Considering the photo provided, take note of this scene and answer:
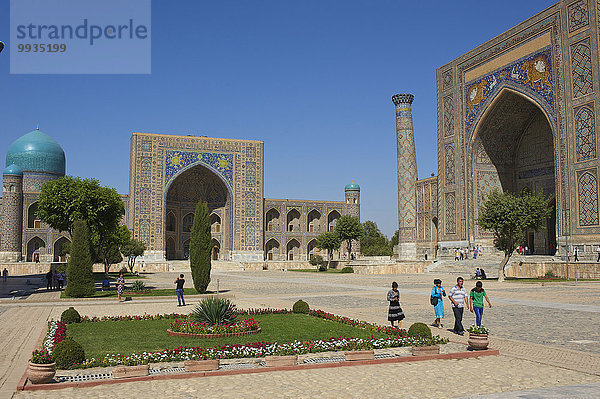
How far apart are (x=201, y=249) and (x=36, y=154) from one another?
142 ft

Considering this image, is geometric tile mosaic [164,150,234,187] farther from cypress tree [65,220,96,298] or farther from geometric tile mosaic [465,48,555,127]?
cypress tree [65,220,96,298]

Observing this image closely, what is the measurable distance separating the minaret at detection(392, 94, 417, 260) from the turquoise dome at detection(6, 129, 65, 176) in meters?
35.5

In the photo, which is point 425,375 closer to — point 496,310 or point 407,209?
point 496,310

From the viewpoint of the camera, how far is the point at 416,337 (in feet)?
29.6

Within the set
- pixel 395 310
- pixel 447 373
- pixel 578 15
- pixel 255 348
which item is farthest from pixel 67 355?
pixel 578 15

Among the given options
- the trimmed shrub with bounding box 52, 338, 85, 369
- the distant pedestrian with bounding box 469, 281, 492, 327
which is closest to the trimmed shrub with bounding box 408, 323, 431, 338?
the distant pedestrian with bounding box 469, 281, 492, 327

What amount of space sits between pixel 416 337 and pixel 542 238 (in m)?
30.0

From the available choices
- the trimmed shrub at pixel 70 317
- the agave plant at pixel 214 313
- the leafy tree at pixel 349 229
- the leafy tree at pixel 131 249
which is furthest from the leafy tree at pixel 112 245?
the agave plant at pixel 214 313

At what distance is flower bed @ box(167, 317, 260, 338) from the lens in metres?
10.2

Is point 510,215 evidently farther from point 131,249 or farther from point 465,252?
point 131,249

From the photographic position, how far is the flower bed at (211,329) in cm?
1022

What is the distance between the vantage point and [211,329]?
10273 millimetres

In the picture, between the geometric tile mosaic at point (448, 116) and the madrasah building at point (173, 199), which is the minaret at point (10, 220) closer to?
the madrasah building at point (173, 199)

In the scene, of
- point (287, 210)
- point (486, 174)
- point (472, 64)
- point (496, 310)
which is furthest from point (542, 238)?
point (287, 210)
